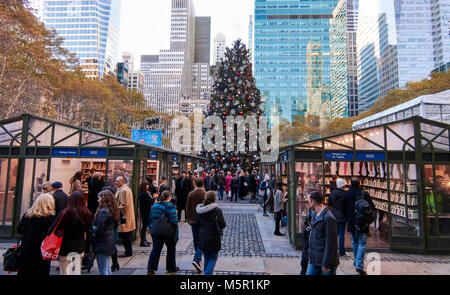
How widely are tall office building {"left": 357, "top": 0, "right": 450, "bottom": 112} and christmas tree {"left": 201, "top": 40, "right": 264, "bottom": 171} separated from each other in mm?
82103

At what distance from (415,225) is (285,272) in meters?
4.50

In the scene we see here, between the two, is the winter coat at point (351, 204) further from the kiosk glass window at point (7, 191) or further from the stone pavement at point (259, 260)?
the kiosk glass window at point (7, 191)

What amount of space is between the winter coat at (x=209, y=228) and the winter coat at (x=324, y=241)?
1523 mm

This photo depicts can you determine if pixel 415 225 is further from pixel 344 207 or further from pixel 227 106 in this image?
pixel 227 106

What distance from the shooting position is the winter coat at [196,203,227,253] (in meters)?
4.36

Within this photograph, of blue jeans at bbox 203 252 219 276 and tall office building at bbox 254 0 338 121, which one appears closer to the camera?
blue jeans at bbox 203 252 219 276

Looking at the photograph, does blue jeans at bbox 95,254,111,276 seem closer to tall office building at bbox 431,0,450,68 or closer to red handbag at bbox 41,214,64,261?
red handbag at bbox 41,214,64,261

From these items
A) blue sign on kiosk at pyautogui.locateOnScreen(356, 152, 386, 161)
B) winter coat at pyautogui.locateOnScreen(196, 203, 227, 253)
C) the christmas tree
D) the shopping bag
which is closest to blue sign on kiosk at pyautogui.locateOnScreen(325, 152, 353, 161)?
blue sign on kiosk at pyautogui.locateOnScreen(356, 152, 386, 161)

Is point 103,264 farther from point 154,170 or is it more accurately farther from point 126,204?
point 154,170

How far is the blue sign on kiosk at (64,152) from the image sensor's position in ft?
27.0

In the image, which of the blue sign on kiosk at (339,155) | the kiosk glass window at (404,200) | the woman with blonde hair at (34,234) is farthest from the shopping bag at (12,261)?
the kiosk glass window at (404,200)
